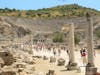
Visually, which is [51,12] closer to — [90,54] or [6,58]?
[6,58]

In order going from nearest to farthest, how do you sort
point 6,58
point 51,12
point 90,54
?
point 90,54 → point 6,58 → point 51,12

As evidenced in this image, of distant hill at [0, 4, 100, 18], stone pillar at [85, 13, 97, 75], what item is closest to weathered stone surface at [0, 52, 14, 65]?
stone pillar at [85, 13, 97, 75]

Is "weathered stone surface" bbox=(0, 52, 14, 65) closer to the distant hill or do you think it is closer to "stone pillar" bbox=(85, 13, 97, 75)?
"stone pillar" bbox=(85, 13, 97, 75)

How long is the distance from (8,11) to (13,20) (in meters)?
25.0

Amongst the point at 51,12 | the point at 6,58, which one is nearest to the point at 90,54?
the point at 6,58

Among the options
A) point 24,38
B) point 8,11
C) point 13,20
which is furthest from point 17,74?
point 8,11

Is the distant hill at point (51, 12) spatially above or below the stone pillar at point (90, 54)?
above

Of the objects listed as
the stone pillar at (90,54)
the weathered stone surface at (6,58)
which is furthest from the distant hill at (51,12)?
the stone pillar at (90,54)

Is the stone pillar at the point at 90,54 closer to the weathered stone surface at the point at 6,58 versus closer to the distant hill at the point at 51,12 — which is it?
the weathered stone surface at the point at 6,58

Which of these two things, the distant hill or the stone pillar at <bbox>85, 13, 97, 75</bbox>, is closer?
the stone pillar at <bbox>85, 13, 97, 75</bbox>

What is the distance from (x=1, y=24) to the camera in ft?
399

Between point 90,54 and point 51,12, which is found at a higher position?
point 51,12

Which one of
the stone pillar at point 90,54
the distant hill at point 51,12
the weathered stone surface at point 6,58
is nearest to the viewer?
the stone pillar at point 90,54

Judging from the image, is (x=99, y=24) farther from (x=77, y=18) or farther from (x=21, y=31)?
(x=21, y=31)
